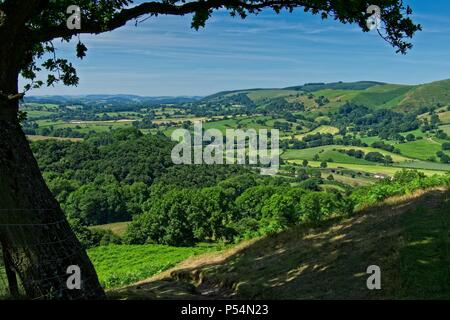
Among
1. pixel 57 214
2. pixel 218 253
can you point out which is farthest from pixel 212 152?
pixel 57 214

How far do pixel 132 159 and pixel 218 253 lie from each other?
4811 inches

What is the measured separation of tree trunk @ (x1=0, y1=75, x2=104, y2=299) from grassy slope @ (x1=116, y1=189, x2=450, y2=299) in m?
2.27

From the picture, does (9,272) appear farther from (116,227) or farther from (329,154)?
(329,154)

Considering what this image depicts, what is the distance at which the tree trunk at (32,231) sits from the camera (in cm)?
625

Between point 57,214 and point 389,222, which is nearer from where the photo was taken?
point 57,214

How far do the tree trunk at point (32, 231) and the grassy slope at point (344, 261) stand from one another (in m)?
2.27

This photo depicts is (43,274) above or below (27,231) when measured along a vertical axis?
below

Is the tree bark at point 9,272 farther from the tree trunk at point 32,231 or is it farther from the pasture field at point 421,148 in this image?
the pasture field at point 421,148

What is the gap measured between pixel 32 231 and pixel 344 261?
605 centimetres

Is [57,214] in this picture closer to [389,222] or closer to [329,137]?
[389,222]

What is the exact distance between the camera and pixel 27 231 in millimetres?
6289

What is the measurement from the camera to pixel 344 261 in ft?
29.8

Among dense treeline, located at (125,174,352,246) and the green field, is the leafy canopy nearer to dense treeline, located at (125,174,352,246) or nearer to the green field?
the green field
